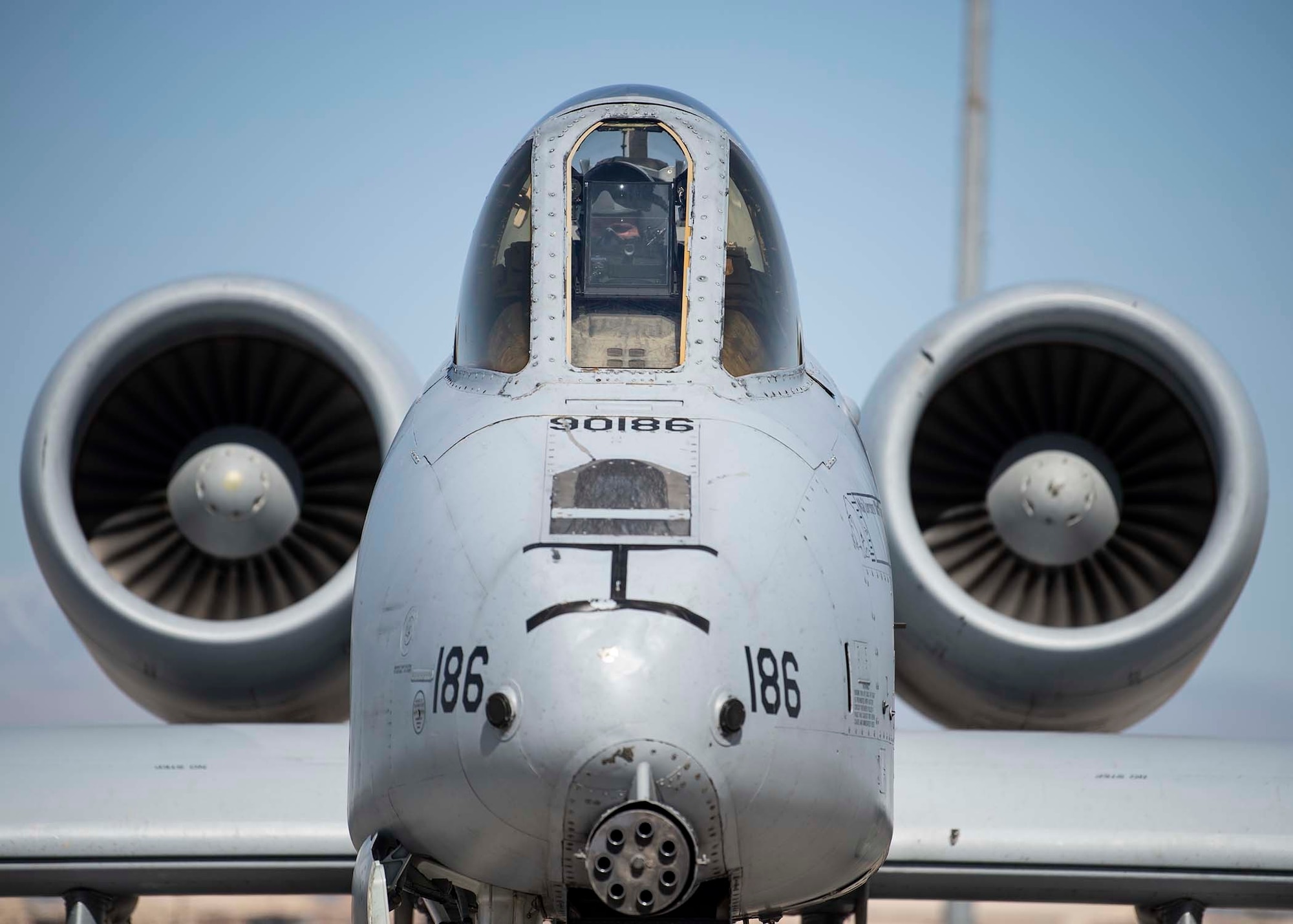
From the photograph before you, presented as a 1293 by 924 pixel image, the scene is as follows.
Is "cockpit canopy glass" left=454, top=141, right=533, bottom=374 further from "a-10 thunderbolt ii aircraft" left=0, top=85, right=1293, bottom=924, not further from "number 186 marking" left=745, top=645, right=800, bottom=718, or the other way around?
"number 186 marking" left=745, top=645, right=800, bottom=718

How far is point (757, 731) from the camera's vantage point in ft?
11.0

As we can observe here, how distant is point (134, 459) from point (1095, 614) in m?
4.84

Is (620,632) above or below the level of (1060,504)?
below

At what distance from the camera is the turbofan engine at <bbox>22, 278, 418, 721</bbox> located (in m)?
6.82

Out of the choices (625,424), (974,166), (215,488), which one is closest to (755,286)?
(625,424)

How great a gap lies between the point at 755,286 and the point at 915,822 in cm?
240

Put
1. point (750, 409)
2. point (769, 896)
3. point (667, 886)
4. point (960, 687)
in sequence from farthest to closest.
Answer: point (960, 687) < point (750, 409) < point (769, 896) < point (667, 886)

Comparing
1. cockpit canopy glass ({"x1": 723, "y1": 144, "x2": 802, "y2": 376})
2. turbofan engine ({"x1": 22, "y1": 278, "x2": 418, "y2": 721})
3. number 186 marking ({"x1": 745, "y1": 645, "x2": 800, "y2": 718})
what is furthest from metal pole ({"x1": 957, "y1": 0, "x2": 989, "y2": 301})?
number 186 marking ({"x1": 745, "y1": 645, "x2": 800, "y2": 718})

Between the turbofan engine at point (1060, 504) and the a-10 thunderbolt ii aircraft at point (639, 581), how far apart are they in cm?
2

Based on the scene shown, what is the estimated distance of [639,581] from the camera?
11.2ft

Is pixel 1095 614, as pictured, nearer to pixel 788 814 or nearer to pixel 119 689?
pixel 788 814

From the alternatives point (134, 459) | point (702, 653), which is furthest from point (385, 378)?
point (702, 653)

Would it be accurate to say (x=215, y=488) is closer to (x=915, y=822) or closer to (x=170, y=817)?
(x=170, y=817)

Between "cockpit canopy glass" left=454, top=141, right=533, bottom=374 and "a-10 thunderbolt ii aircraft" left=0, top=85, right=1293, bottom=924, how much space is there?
0.02m
